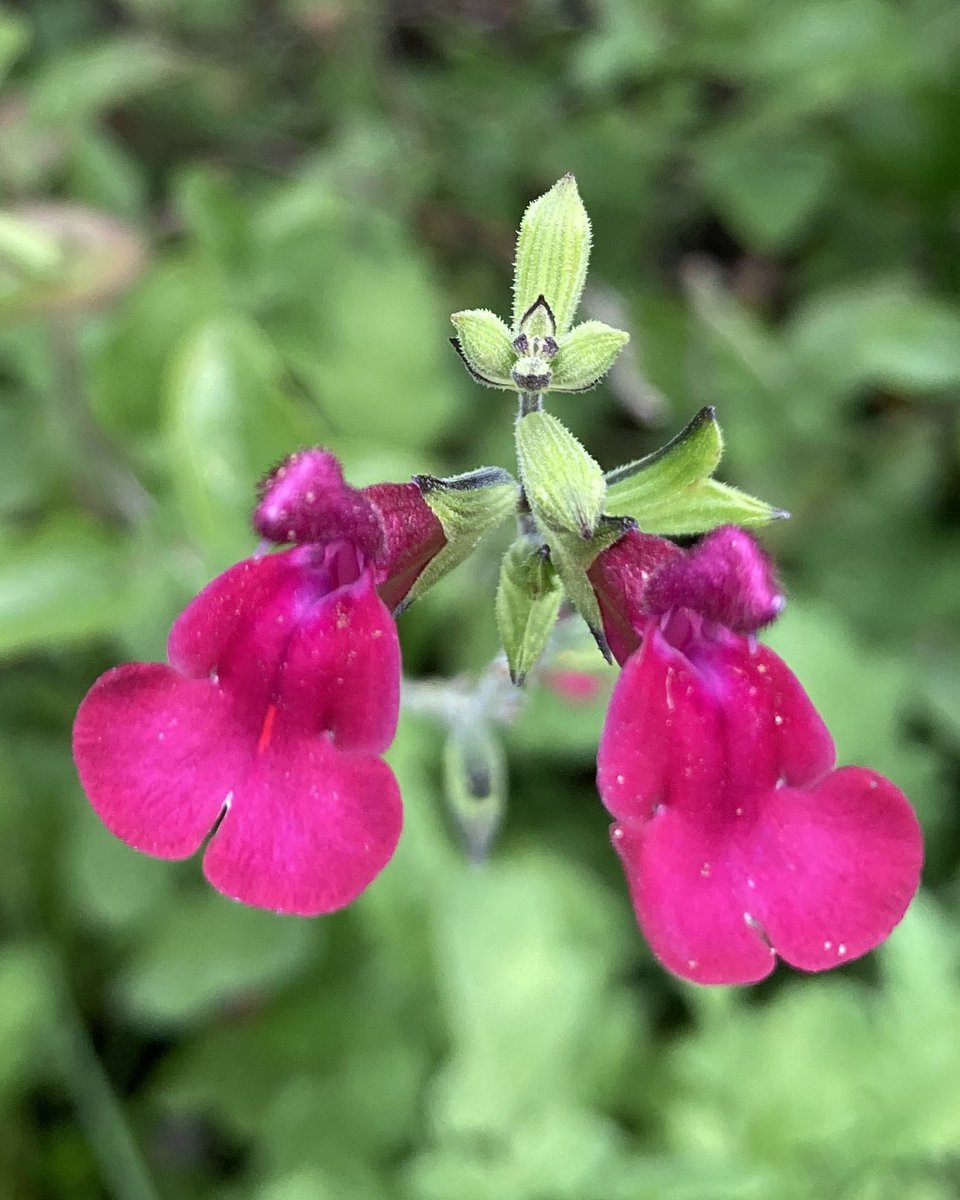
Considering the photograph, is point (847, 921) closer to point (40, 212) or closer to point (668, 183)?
point (40, 212)

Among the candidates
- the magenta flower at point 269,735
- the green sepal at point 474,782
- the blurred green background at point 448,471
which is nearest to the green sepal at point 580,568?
the magenta flower at point 269,735

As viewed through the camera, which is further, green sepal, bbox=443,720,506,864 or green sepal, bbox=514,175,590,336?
green sepal, bbox=443,720,506,864

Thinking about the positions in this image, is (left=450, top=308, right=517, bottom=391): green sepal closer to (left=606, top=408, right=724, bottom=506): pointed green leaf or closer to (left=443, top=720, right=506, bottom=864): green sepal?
(left=606, top=408, right=724, bottom=506): pointed green leaf

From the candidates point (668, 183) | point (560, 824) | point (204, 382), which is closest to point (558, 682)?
point (560, 824)

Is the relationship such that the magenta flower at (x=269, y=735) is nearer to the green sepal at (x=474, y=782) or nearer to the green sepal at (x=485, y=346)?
the green sepal at (x=485, y=346)

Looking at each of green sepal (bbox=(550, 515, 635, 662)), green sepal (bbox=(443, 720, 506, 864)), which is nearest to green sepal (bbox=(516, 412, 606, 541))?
green sepal (bbox=(550, 515, 635, 662))
